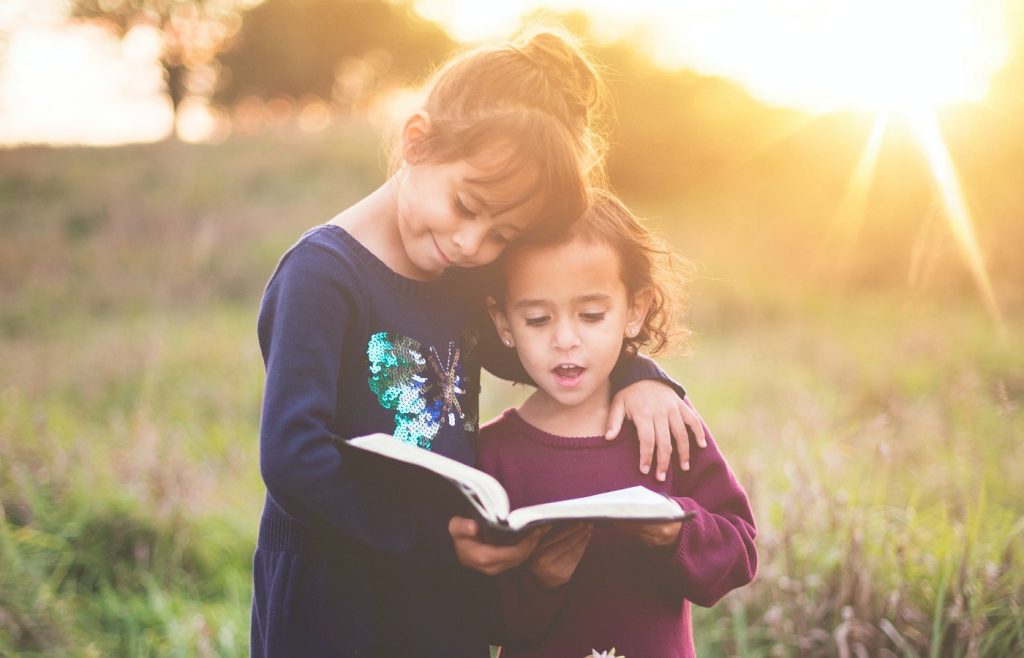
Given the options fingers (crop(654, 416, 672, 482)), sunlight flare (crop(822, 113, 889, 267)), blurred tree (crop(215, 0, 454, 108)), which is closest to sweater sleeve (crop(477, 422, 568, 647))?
fingers (crop(654, 416, 672, 482))

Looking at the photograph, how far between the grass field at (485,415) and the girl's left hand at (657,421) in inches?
44.5

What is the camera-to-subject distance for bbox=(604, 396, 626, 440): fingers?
1.93m

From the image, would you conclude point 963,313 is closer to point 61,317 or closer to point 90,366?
point 90,366

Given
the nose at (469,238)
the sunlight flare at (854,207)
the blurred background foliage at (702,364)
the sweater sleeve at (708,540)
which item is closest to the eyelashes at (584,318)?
the nose at (469,238)

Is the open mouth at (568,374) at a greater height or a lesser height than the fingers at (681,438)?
greater

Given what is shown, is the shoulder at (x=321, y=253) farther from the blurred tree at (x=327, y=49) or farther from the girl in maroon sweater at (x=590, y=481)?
the blurred tree at (x=327, y=49)

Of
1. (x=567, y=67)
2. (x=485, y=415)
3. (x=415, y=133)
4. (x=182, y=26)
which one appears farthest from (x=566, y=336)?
(x=182, y=26)

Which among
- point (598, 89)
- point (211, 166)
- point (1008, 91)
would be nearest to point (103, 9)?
point (211, 166)

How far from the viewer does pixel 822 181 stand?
11938mm

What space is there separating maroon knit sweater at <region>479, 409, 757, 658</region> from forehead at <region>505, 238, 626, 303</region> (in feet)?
1.08

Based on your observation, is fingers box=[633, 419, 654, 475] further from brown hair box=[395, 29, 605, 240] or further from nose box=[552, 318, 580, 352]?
brown hair box=[395, 29, 605, 240]

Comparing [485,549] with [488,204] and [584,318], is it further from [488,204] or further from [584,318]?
[488,204]

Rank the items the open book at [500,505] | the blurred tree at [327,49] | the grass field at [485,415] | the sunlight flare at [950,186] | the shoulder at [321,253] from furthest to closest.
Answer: the blurred tree at [327,49] → the sunlight flare at [950,186] → the grass field at [485,415] → the shoulder at [321,253] → the open book at [500,505]

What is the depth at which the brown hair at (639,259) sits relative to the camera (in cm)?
197
